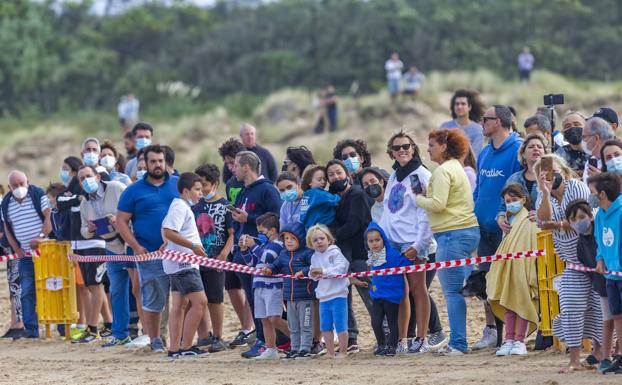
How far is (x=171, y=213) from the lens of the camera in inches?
535

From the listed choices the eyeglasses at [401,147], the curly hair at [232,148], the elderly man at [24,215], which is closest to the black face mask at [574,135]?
the eyeglasses at [401,147]

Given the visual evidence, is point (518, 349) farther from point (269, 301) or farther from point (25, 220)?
point (25, 220)

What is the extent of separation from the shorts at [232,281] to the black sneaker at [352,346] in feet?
5.39

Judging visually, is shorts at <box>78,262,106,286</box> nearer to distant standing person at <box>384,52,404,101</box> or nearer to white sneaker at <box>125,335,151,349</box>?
white sneaker at <box>125,335,151,349</box>

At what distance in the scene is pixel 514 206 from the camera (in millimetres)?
12289

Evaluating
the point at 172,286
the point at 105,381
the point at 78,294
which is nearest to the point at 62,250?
the point at 78,294

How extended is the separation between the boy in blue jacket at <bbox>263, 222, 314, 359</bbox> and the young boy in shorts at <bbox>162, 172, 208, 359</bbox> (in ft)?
2.91

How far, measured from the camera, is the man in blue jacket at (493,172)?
12.8 m

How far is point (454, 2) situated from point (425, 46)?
8856 millimetres

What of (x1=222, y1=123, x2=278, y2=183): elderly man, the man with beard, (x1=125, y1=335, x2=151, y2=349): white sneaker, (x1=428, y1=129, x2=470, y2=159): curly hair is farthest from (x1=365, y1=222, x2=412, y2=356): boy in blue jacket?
(x1=125, y1=335, x2=151, y2=349): white sneaker

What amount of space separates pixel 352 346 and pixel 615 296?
357cm

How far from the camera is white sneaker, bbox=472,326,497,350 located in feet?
42.6

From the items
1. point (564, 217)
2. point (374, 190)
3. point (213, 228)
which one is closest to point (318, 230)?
point (374, 190)

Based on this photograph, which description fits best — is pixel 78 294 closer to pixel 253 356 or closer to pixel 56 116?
pixel 253 356
